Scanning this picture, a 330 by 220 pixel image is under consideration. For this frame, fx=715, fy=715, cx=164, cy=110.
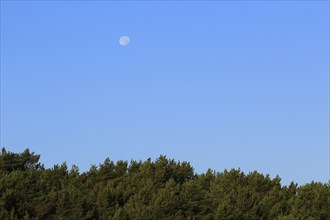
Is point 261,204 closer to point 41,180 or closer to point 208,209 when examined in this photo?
point 208,209

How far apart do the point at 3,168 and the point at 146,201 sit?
1316 cm

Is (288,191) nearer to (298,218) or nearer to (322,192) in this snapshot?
(322,192)

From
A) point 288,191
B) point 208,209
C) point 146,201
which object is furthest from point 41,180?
point 288,191

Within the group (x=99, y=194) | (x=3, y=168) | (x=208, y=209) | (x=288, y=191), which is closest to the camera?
(x=99, y=194)

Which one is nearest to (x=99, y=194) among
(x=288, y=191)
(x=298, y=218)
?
(x=298, y=218)

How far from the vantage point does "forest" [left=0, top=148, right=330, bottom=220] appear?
4403cm

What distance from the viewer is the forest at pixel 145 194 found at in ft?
144

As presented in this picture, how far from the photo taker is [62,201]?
144ft

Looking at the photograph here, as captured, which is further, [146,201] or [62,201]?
[146,201]

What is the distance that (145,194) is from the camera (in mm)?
49562

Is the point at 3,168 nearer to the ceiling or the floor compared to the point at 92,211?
nearer to the ceiling

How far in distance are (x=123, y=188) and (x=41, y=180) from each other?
7.39 m

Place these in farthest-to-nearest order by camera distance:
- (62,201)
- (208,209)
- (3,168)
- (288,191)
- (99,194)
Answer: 1. (288,191)
2. (3,168)
3. (208,209)
4. (99,194)
5. (62,201)

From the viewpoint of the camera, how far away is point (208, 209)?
5075 cm
